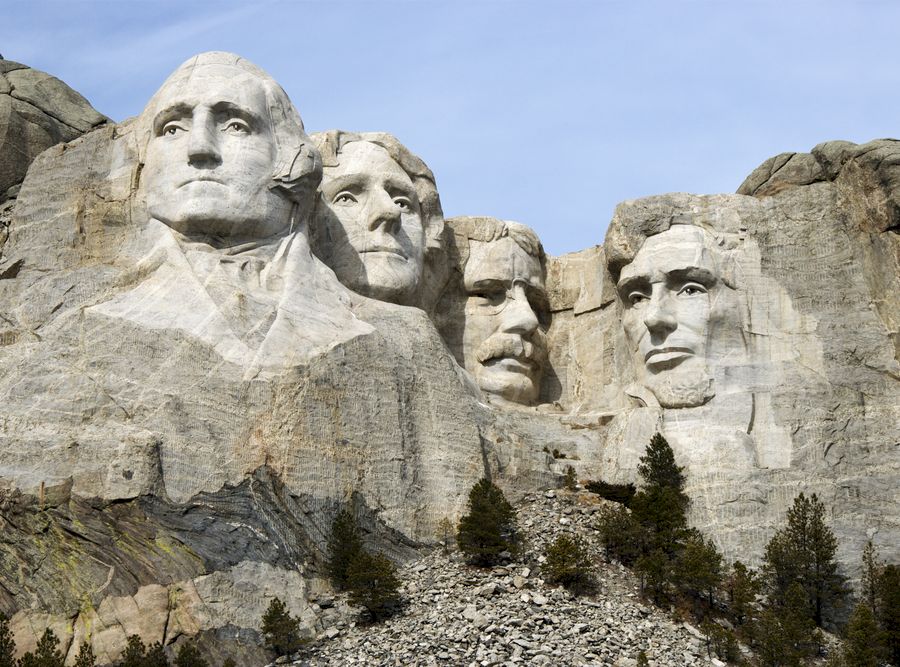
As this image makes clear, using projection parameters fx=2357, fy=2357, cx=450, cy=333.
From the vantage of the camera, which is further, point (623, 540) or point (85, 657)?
point (623, 540)

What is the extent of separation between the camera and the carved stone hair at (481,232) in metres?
32.9

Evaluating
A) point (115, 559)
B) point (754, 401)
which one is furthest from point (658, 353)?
point (115, 559)

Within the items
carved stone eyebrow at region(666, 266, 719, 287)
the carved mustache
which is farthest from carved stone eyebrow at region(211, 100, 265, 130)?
carved stone eyebrow at region(666, 266, 719, 287)

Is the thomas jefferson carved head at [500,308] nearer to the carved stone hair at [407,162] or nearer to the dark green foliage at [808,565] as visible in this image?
the carved stone hair at [407,162]

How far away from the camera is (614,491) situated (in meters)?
29.5

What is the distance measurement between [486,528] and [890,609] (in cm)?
489

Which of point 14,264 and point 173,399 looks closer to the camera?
point 173,399

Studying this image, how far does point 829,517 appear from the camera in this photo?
2941 centimetres

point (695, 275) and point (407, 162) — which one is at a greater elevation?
point (407, 162)

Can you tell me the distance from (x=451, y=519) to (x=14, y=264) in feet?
21.3

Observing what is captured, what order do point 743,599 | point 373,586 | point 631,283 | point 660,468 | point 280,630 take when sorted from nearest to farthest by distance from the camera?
point 280,630
point 373,586
point 743,599
point 660,468
point 631,283

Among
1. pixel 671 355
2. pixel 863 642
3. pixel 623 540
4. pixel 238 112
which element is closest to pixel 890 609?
pixel 863 642

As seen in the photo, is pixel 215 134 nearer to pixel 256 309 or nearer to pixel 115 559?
pixel 256 309

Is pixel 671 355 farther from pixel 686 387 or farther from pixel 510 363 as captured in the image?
pixel 510 363
